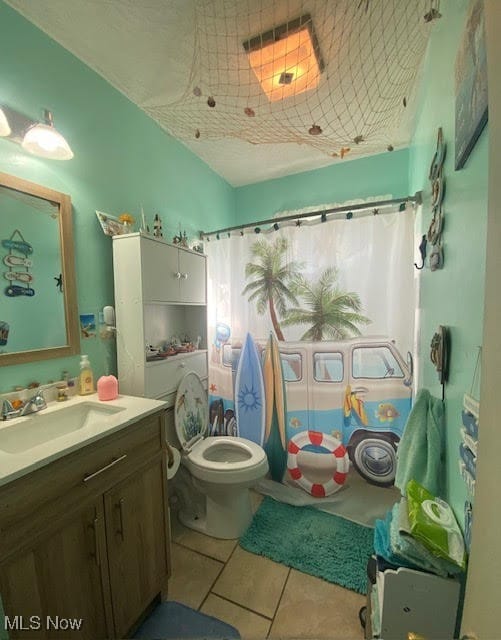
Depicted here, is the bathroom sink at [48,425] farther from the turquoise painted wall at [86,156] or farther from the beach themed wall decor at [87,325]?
the beach themed wall decor at [87,325]

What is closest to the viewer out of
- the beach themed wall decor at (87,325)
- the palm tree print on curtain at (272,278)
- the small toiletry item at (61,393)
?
the small toiletry item at (61,393)

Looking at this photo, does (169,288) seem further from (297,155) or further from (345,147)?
(345,147)

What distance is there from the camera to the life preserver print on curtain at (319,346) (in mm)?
1620

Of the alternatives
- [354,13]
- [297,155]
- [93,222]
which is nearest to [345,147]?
[297,155]

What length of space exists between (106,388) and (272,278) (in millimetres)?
1225

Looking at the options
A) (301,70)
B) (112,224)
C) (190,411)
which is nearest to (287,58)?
(301,70)

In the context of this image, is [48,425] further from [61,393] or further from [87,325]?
[87,325]

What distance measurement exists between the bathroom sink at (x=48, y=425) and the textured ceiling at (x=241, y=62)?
4.89 ft

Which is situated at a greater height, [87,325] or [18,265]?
[18,265]

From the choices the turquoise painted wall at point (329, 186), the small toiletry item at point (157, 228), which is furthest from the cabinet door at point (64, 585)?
the turquoise painted wall at point (329, 186)

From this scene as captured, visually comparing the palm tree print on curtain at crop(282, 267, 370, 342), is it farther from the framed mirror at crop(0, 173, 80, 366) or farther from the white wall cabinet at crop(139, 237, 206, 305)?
the framed mirror at crop(0, 173, 80, 366)

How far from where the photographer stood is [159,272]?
147cm

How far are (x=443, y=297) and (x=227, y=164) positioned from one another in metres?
1.92

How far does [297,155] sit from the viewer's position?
2025 mm
